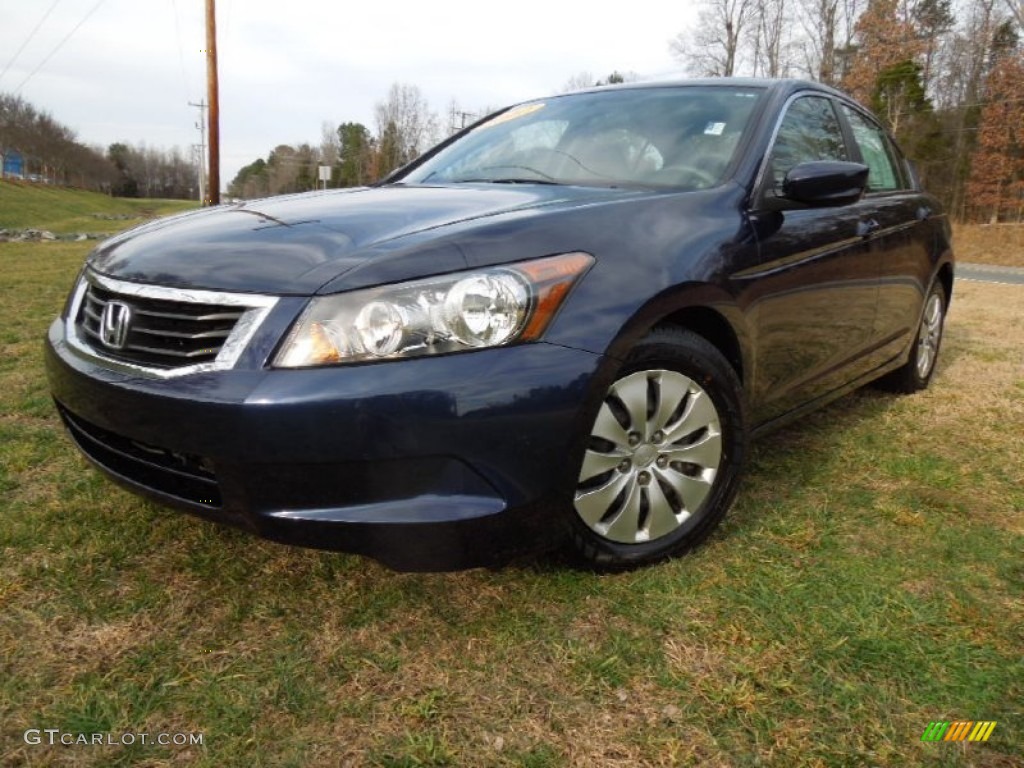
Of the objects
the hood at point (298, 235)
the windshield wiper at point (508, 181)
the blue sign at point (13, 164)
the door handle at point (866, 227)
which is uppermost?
the blue sign at point (13, 164)

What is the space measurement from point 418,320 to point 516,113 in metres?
2.02

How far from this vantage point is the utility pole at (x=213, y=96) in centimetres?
2025

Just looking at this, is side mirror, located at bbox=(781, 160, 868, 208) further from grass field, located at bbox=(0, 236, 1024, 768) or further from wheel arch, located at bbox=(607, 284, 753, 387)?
grass field, located at bbox=(0, 236, 1024, 768)

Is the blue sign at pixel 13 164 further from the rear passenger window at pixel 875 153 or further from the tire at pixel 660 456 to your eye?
the tire at pixel 660 456

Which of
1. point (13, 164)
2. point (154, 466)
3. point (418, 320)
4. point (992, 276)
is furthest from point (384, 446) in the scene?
point (13, 164)

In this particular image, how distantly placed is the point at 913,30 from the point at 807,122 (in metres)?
37.3

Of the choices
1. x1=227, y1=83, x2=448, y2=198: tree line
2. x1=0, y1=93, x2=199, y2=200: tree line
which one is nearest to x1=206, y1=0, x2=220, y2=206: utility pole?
x1=227, y1=83, x2=448, y2=198: tree line

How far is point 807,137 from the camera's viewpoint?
2.94 metres

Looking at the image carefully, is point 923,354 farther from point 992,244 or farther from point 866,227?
point 992,244

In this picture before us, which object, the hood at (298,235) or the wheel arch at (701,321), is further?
the wheel arch at (701,321)

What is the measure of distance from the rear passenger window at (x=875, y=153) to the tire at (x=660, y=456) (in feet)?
5.73

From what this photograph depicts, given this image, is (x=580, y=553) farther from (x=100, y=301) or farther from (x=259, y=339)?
(x=100, y=301)

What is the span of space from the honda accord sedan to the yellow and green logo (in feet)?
2.55

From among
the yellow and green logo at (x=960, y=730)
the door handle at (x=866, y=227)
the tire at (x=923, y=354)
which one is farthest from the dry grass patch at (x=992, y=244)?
the yellow and green logo at (x=960, y=730)
